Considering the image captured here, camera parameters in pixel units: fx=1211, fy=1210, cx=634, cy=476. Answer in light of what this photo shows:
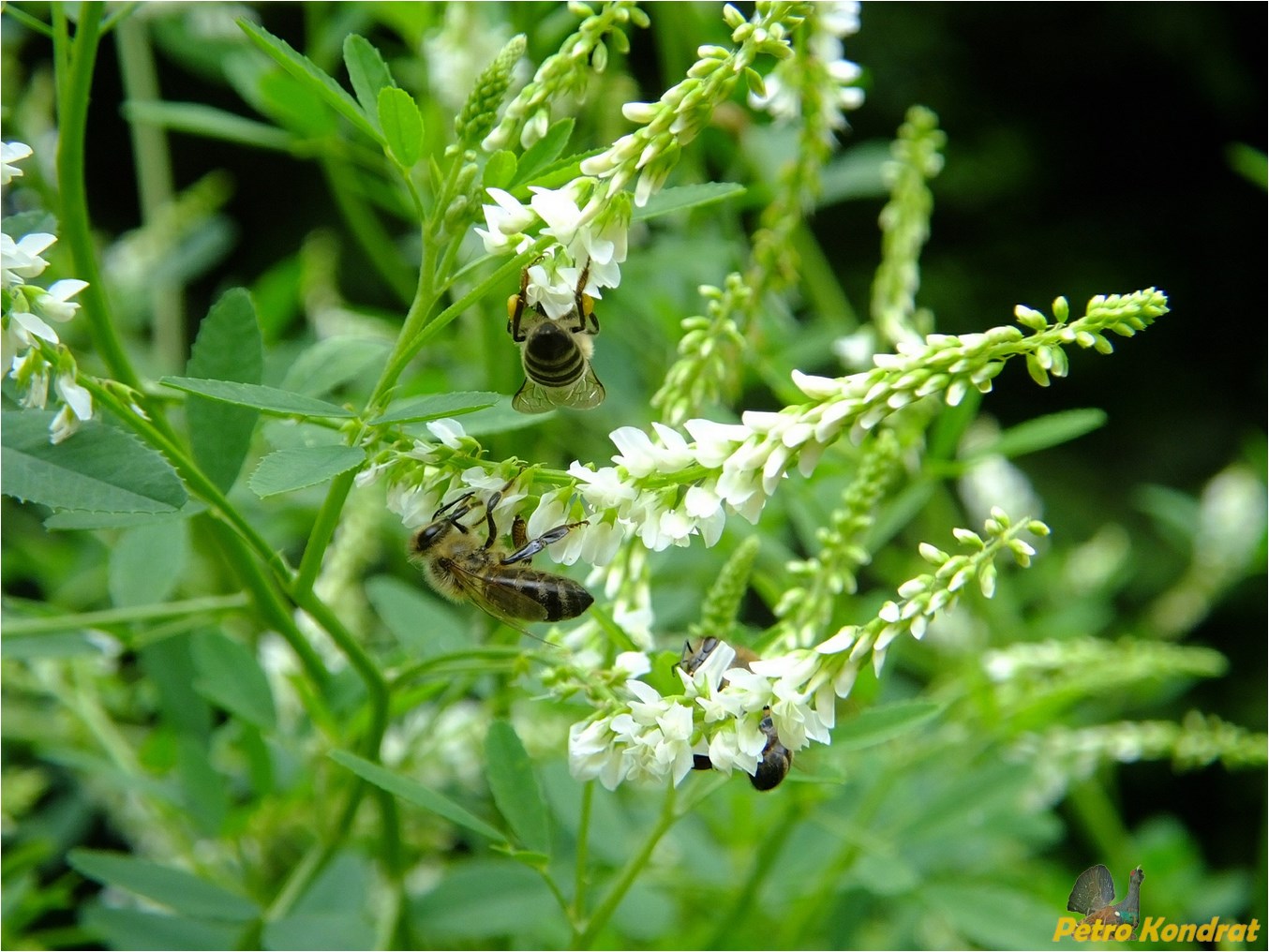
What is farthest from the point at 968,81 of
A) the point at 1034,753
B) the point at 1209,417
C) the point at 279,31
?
the point at 1034,753

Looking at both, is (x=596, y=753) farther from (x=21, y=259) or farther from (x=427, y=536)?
(x=21, y=259)

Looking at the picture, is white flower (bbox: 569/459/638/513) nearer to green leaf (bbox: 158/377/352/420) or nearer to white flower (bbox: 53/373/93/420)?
green leaf (bbox: 158/377/352/420)

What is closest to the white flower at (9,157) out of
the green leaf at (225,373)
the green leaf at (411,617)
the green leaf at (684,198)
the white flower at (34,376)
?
the white flower at (34,376)

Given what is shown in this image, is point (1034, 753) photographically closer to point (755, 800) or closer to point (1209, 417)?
point (755, 800)

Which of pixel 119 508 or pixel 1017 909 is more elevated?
pixel 119 508

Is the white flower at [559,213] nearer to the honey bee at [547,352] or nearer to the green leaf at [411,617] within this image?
the honey bee at [547,352]

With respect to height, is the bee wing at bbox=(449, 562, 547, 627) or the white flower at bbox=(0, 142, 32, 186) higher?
the white flower at bbox=(0, 142, 32, 186)

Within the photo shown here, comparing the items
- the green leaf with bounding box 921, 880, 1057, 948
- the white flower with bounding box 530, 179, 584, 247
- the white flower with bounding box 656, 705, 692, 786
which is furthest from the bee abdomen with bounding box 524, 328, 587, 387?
the green leaf with bounding box 921, 880, 1057, 948
